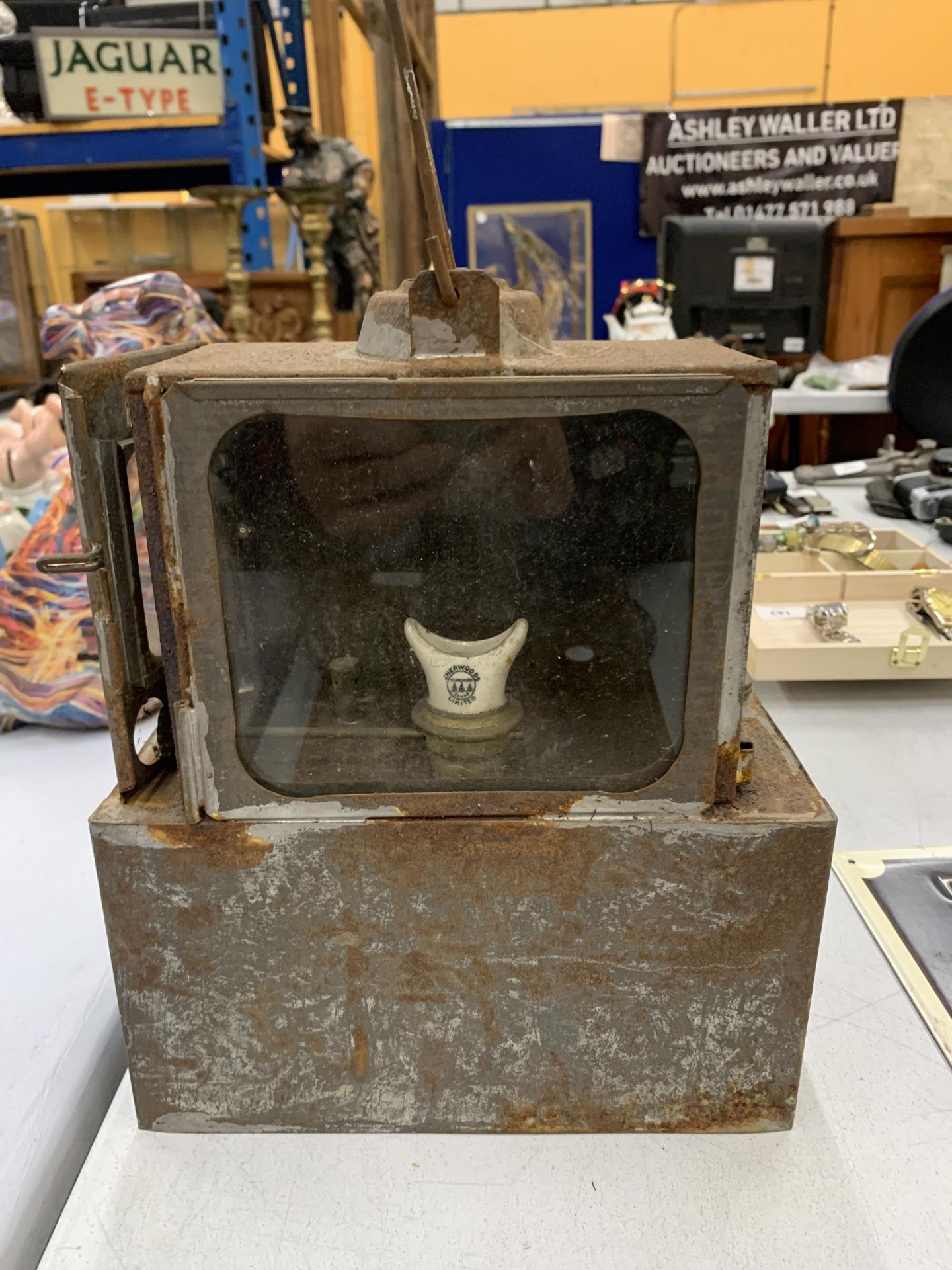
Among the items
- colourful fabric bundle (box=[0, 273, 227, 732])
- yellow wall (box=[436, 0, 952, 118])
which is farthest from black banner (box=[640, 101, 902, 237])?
colourful fabric bundle (box=[0, 273, 227, 732])

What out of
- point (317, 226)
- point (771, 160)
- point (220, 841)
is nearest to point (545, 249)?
point (771, 160)

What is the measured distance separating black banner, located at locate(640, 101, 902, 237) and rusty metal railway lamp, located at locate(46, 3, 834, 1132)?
3.43 metres

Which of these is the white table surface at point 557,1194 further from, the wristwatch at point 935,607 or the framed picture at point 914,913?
the wristwatch at point 935,607

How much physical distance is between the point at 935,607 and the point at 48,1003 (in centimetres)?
134

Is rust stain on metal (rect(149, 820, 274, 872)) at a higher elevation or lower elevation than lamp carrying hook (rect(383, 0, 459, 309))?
lower

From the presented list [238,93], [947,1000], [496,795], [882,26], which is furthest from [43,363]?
[882,26]

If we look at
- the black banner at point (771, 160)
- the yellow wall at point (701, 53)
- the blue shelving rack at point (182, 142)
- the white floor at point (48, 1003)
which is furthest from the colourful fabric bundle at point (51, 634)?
the yellow wall at point (701, 53)

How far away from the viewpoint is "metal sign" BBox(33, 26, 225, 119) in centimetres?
151

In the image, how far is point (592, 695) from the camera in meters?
0.77

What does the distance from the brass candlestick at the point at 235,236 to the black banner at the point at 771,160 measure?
2.27 m

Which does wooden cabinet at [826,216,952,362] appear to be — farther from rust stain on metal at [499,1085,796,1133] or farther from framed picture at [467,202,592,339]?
rust stain on metal at [499,1085,796,1133]

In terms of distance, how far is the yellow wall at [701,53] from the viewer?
4.10 m

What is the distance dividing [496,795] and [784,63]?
14.9 feet

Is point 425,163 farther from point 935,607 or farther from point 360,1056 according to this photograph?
point 935,607
